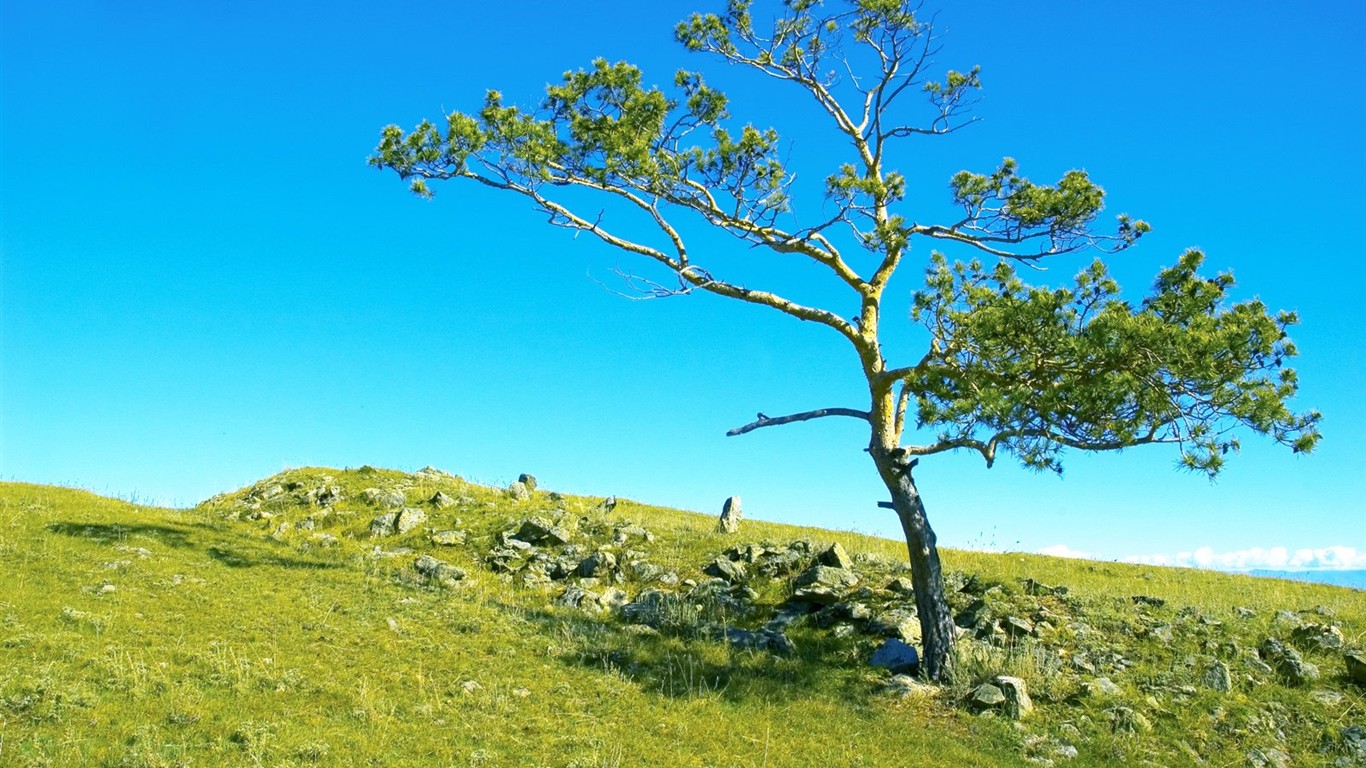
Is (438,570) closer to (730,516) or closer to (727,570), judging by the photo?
(727,570)

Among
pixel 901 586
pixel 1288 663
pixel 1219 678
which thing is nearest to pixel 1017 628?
pixel 901 586

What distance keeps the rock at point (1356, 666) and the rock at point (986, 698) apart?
6.69 metres

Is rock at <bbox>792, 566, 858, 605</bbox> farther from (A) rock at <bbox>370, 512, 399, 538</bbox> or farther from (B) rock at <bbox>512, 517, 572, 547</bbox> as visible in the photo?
(A) rock at <bbox>370, 512, 399, 538</bbox>

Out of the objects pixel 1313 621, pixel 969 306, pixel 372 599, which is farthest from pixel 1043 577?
pixel 372 599

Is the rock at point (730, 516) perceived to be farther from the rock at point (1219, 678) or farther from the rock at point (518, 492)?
the rock at point (1219, 678)

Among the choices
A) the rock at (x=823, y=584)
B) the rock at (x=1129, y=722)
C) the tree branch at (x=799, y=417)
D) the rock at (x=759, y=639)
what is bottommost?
the rock at (x=1129, y=722)

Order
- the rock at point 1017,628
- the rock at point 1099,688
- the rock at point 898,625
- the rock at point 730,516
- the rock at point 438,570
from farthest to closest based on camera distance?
the rock at point 730,516 < the rock at point 438,570 < the rock at point 1017,628 < the rock at point 898,625 < the rock at point 1099,688

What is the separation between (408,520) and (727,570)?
10533 mm

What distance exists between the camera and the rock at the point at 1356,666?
53.5 ft

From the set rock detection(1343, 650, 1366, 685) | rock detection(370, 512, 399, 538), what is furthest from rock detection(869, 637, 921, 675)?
rock detection(370, 512, 399, 538)

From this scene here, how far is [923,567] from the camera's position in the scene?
17734 mm

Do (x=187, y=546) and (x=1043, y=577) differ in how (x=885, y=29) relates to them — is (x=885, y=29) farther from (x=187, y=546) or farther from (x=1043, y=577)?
(x=187, y=546)

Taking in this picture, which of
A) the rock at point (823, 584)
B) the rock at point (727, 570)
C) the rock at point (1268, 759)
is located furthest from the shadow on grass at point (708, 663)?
the rock at point (1268, 759)

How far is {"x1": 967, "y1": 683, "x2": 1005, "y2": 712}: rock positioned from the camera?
1549 centimetres
